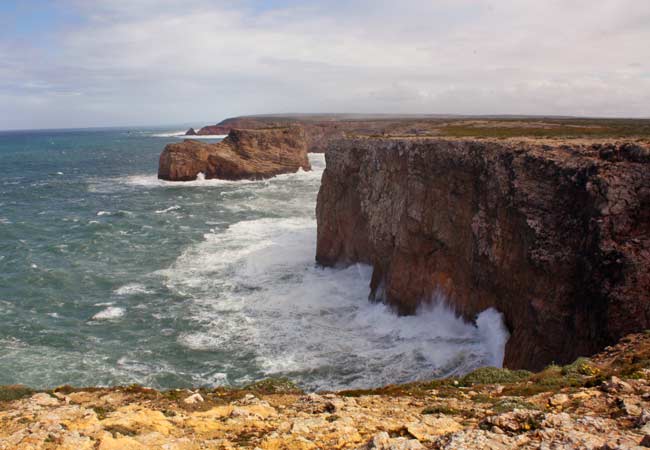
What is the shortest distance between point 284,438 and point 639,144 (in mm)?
15872

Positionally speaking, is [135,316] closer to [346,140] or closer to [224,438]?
[346,140]

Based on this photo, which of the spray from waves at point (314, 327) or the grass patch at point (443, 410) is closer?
the grass patch at point (443, 410)

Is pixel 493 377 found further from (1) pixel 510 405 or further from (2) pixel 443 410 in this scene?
(2) pixel 443 410

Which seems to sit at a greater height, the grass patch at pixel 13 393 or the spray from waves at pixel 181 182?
the spray from waves at pixel 181 182

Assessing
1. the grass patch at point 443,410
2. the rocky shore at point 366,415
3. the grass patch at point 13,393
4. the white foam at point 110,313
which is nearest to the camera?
the rocky shore at point 366,415

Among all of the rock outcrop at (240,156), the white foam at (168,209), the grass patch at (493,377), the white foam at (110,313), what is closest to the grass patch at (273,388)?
the grass patch at (493,377)

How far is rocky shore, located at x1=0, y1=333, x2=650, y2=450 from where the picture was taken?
8094 millimetres

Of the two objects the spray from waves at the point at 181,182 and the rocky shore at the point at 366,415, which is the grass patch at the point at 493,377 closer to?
the rocky shore at the point at 366,415

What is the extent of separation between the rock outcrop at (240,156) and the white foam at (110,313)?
52.1 m

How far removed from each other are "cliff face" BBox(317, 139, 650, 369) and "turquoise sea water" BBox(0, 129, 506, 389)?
1921mm

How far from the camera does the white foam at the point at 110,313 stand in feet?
87.2

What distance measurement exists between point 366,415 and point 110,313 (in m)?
21.7

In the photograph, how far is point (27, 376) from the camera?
20.3 metres

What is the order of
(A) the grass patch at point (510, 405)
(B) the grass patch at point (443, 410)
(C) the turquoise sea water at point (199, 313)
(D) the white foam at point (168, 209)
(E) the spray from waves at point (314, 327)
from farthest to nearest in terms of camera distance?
(D) the white foam at point (168, 209)
(C) the turquoise sea water at point (199, 313)
(E) the spray from waves at point (314, 327)
(B) the grass patch at point (443, 410)
(A) the grass patch at point (510, 405)
